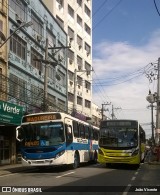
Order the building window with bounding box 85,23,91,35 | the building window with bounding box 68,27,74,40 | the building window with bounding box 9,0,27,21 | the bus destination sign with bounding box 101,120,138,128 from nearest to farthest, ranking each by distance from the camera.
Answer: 1. the bus destination sign with bounding box 101,120,138,128
2. the building window with bounding box 9,0,27,21
3. the building window with bounding box 68,27,74,40
4. the building window with bounding box 85,23,91,35

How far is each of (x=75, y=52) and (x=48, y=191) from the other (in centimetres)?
4645

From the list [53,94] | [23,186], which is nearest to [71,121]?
[23,186]

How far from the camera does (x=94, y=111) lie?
7844 centimetres

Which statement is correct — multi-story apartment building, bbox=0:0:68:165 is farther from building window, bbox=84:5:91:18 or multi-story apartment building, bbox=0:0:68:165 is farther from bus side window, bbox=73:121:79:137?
building window, bbox=84:5:91:18

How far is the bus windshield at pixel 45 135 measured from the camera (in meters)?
23.3

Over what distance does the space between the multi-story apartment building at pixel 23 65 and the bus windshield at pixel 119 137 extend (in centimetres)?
634

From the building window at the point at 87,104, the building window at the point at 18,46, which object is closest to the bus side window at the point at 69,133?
the building window at the point at 18,46

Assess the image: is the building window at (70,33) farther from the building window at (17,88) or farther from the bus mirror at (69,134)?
the bus mirror at (69,134)

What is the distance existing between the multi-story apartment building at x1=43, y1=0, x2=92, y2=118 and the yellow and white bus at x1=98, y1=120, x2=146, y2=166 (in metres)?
25.5


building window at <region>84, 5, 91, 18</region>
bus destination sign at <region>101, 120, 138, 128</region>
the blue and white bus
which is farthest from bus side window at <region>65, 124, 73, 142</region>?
building window at <region>84, 5, 91, 18</region>

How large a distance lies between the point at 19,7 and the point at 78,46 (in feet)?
90.9

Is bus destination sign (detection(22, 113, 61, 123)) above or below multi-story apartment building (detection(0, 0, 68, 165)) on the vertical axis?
below

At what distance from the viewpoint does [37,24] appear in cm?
3938

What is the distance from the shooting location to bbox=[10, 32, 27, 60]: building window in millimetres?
32469
